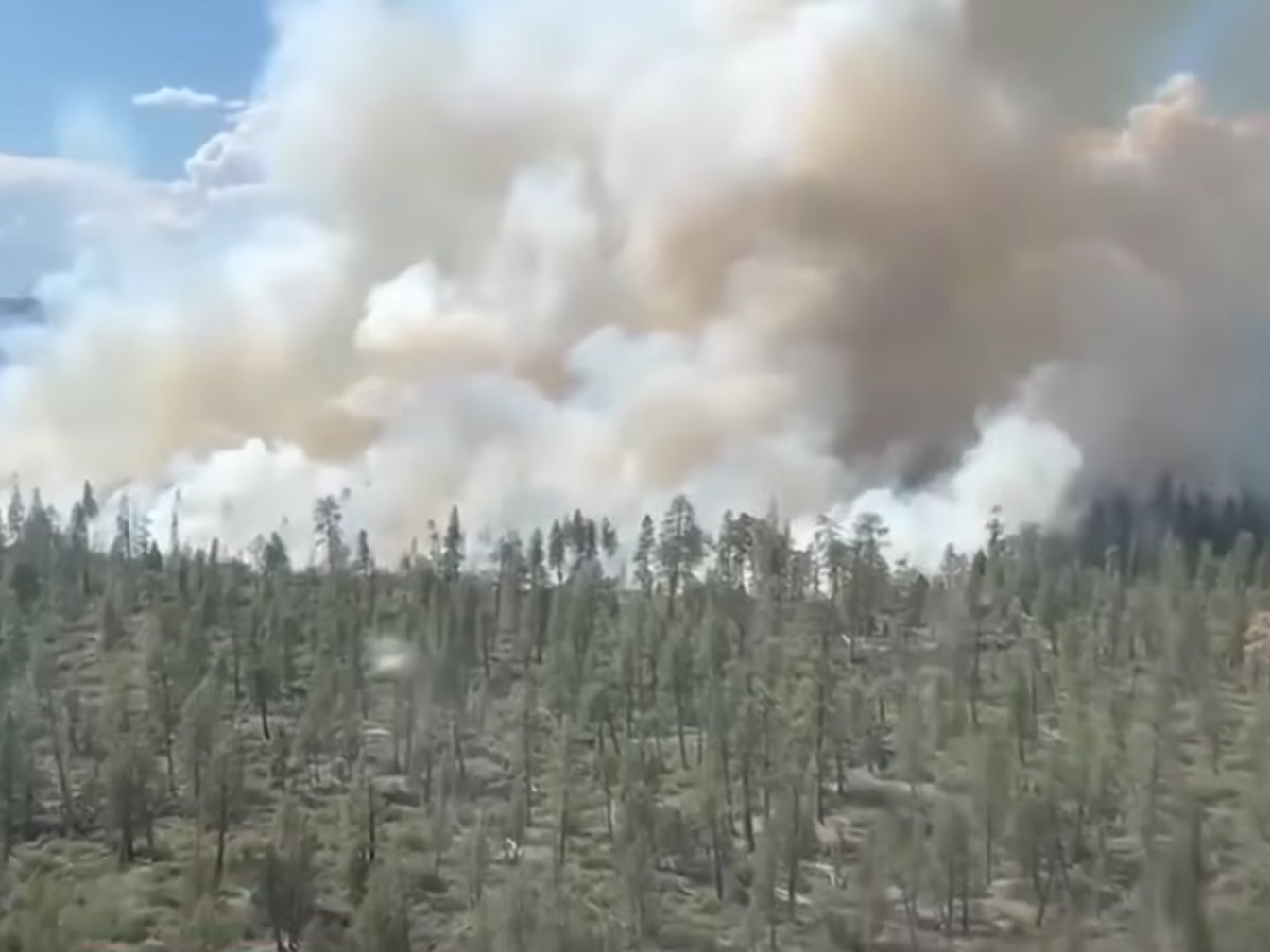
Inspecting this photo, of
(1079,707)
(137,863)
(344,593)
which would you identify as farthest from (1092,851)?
(344,593)

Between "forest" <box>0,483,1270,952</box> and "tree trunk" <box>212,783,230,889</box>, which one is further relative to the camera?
"tree trunk" <box>212,783,230,889</box>

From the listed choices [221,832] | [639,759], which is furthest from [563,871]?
[221,832]

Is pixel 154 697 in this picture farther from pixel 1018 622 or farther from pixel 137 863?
pixel 1018 622

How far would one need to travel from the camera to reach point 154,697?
972 inches

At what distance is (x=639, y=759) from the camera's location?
23.0 meters

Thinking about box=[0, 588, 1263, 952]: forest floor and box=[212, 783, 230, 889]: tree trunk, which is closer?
box=[0, 588, 1263, 952]: forest floor

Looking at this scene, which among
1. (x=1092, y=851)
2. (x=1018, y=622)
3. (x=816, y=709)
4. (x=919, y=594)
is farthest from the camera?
(x=919, y=594)

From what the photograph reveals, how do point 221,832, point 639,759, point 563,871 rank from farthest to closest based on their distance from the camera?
point 639,759, point 221,832, point 563,871

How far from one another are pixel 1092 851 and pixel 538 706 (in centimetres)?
845

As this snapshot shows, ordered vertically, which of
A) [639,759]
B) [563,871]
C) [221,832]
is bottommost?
[563,871]

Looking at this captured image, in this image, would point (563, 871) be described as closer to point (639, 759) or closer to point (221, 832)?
point (639, 759)

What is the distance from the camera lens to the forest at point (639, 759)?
61.8 feet

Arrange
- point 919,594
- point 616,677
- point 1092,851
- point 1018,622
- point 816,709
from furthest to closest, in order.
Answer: point 919,594
point 1018,622
point 616,677
point 816,709
point 1092,851

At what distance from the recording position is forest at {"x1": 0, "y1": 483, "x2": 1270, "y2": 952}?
18844 millimetres
